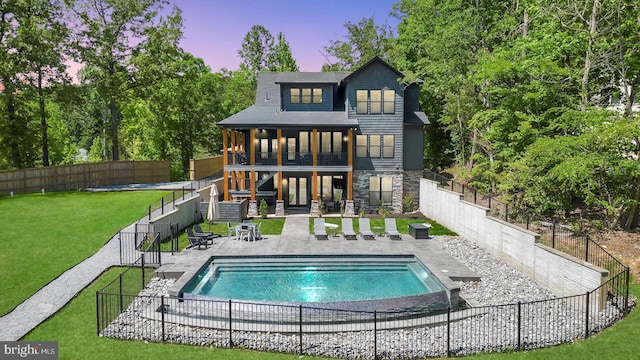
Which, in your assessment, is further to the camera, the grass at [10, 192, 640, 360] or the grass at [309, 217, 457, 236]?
the grass at [309, 217, 457, 236]

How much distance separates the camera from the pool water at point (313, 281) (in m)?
14.5

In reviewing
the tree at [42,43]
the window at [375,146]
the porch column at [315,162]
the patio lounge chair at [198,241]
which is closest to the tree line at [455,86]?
the tree at [42,43]

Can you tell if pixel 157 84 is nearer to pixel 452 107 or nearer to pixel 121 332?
pixel 452 107

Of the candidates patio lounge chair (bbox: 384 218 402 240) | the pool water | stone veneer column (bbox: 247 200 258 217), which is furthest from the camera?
stone veneer column (bbox: 247 200 258 217)

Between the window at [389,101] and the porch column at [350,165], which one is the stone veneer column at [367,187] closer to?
the porch column at [350,165]

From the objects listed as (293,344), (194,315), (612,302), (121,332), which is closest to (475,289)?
(612,302)

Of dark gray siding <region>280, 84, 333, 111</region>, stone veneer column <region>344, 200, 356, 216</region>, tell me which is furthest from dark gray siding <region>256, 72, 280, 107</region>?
stone veneer column <region>344, 200, 356, 216</region>

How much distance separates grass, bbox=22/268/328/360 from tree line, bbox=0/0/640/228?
50.8ft

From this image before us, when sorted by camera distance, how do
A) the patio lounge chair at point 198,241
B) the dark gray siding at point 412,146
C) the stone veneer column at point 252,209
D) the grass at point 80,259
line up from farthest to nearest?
the dark gray siding at point 412,146 → the stone veneer column at point 252,209 → the patio lounge chair at point 198,241 → the grass at point 80,259

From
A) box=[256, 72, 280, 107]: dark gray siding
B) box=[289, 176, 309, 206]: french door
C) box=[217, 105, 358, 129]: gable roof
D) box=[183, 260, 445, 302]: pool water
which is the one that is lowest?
box=[183, 260, 445, 302]: pool water

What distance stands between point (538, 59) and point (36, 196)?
3423cm

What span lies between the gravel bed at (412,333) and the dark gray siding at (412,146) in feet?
57.8

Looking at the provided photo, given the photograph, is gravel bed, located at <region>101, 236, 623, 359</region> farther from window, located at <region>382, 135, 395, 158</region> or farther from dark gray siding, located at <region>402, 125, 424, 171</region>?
dark gray siding, located at <region>402, 125, 424, 171</region>

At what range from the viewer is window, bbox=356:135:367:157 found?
29.5 meters
